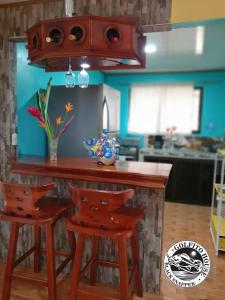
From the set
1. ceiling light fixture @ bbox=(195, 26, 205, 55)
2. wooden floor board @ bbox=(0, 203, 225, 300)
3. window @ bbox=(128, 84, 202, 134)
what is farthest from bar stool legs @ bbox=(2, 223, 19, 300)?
window @ bbox=(128, 84, 202, 134)

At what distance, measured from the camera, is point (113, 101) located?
10.3ft

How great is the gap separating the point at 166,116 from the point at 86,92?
273 centimetres

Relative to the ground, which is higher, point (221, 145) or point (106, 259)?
point (221, 145)

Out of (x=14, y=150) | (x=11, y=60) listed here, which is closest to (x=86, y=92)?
(x=11, y=60)

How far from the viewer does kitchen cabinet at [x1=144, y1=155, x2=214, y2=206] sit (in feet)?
14.1

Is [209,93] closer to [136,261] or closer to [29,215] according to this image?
[136,261]

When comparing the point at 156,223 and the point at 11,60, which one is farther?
the point at 11,60

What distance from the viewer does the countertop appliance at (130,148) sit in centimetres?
492

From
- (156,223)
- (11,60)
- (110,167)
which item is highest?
(11,60)

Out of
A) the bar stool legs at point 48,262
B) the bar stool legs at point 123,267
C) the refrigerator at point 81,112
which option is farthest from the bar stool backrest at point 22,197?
the refrigerator at point 81,112

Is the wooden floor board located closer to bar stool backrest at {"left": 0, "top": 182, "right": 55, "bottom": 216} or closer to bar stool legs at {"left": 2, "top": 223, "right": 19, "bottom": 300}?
bar stool legs at {"left": 2, "top": 223, "right": 19, "bottom": 300}

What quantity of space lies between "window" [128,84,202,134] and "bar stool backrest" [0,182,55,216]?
12.2 ft

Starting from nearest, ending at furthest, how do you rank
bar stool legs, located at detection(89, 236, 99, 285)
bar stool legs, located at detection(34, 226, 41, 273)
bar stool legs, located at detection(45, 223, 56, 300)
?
1. bar stool legs, located at detection(45, 223, 56, 300)
2. bar stool legs, located at detection(89, 236, 99, 285)
3. bar stool legs, located at detection(34, 226, 41, 273)

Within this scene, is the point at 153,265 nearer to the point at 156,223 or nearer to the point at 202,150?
the point at 156,223
